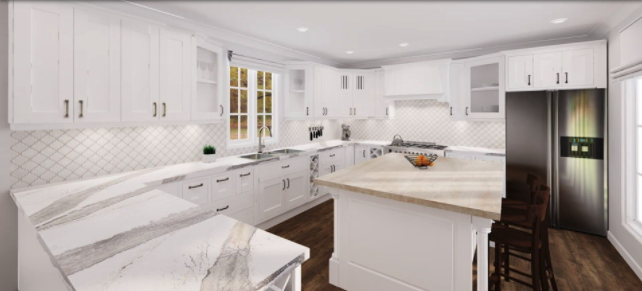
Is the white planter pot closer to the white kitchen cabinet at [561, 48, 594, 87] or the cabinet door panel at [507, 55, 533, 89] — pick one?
the cabinet door panel at [507, 55, 533, 89]

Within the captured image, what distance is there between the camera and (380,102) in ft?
18.8

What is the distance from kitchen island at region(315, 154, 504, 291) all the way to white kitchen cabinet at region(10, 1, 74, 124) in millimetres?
1980

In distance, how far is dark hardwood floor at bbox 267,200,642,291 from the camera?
266cm

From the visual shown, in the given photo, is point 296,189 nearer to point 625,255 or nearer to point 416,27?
point 416,27

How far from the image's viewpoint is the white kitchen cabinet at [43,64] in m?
2.10

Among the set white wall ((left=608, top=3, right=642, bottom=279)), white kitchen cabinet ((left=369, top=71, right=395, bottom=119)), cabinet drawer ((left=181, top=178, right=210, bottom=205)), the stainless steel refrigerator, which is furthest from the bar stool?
white kitchen cabinet ((left=369, top=71, right=395, bottom=119))

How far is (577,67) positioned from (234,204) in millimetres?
4241

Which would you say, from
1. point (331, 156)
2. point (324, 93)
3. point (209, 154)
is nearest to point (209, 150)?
point (209, 154)

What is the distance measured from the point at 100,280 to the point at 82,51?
2.03 meters

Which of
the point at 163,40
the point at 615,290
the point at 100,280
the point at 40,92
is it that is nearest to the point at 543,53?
the point at 615,290

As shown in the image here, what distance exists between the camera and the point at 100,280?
108 centimetres

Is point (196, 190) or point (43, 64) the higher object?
point (43, 64)

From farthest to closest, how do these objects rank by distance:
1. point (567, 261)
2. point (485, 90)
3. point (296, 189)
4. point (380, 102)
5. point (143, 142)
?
1. point (380, 102)
2. point (485, 90)
3. point (296, 189)
4. point (143, 142)
5. point (567, 261)

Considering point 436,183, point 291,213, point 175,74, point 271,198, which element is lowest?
point 291,213
